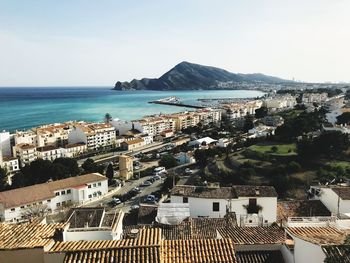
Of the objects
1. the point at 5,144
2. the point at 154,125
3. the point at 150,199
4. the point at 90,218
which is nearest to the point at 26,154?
the point at 5,144

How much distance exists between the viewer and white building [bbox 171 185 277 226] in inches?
762

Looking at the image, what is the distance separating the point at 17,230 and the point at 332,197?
1604 centimetres

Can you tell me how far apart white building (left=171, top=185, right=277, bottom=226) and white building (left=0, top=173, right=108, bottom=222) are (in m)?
14.6

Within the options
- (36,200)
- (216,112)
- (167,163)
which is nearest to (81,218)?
(36,200)

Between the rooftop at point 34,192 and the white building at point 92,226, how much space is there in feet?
62.4

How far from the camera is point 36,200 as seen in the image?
30.1m

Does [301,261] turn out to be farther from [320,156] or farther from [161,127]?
[161,127]

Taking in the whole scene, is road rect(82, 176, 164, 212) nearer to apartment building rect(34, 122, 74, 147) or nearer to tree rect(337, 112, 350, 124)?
tree rect(337, 112, 350, 124)

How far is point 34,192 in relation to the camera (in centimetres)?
3070

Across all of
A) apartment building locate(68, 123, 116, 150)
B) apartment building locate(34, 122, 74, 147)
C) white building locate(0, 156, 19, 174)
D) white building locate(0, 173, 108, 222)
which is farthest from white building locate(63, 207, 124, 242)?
apartment building locate(34, 122, 74, 147)

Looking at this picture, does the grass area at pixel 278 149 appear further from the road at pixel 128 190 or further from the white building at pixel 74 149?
the white building at pixel 74 149

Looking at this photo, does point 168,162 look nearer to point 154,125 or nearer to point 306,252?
point 154,125

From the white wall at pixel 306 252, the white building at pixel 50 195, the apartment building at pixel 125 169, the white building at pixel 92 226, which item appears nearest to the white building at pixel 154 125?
the apartment building at pixel 125 169

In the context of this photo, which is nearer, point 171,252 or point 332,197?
point 171,252
